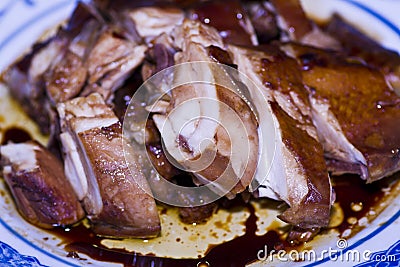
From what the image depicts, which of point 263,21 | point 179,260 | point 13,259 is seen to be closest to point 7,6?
point 263,21

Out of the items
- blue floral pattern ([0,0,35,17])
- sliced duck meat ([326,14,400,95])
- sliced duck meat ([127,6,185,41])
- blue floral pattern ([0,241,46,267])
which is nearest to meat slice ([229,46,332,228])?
sliced duck meat ([127,6,185,41])

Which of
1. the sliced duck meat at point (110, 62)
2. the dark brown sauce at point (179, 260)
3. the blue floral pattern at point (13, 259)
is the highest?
the sliced duck meat at point (110, 62)

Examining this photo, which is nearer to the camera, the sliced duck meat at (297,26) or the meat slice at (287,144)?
the meat slice at (287,144)

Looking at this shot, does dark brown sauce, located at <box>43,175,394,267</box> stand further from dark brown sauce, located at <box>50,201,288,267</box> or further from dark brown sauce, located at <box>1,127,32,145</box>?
dark brown sauce, located at <box>1,127,32,145</box>

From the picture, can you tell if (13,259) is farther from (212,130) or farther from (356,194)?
(356,194)

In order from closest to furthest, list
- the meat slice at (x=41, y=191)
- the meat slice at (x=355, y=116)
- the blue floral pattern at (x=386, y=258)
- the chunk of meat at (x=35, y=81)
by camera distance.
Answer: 1. the blue floral pattern at (x=386, y=258)
2. the meat slice at (x=355, y=116)
3. the meat slice at (x=41, y=191)
4. the chunk of meat at (x=35, y=81)

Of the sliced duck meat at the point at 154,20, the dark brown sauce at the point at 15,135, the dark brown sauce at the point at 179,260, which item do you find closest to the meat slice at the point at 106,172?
the dark brown sauce at the point at 179,260

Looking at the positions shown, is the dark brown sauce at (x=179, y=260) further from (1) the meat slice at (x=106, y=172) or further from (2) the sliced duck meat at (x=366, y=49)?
(2) the sliced duck meat at (x=366, y=49)
